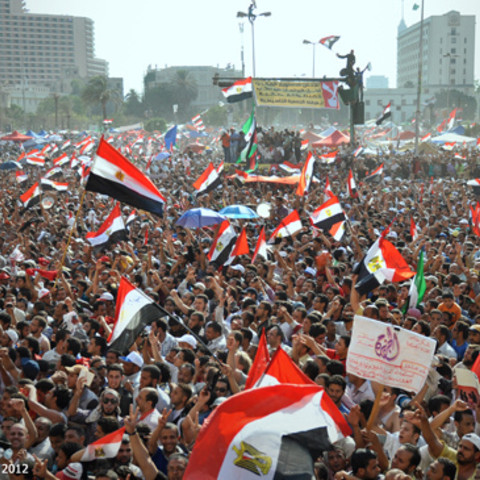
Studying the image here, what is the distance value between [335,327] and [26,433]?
11.8ft

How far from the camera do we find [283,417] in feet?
13.5

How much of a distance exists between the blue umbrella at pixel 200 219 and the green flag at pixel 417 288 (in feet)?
16.0

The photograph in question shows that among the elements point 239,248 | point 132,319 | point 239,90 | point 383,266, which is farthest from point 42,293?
point 239,90

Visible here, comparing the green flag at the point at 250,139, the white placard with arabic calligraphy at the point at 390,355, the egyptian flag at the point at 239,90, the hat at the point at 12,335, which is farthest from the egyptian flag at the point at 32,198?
the white placard with arabic calligraphy at the point at 390,355

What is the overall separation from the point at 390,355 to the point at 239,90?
21.4 meters

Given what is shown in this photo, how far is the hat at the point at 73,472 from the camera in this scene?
183 inches

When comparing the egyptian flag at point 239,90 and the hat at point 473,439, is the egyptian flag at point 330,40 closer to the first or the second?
the egyptian flag at point 239,90

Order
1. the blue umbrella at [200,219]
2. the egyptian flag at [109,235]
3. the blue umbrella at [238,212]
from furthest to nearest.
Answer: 1. the blue umbrella at [238,212]
2. the blue umbrella at [200,219]
3. the egyptian flag at [109,235]

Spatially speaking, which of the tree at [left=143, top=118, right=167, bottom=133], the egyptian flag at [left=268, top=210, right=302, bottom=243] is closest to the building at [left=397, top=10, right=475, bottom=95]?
the tree at [left=143, top=118, right=167, bottom=133]

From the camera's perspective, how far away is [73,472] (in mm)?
4656

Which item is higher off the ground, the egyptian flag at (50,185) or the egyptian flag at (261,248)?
the egyptian flag at (50,185)

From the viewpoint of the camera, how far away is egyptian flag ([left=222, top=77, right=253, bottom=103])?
25688 millimetres

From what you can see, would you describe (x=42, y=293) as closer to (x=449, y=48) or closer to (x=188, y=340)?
(x=188, y=340)

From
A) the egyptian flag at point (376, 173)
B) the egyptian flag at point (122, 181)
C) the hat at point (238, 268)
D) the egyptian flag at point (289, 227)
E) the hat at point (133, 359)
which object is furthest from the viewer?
the egyptian flag at point (376, 173)
